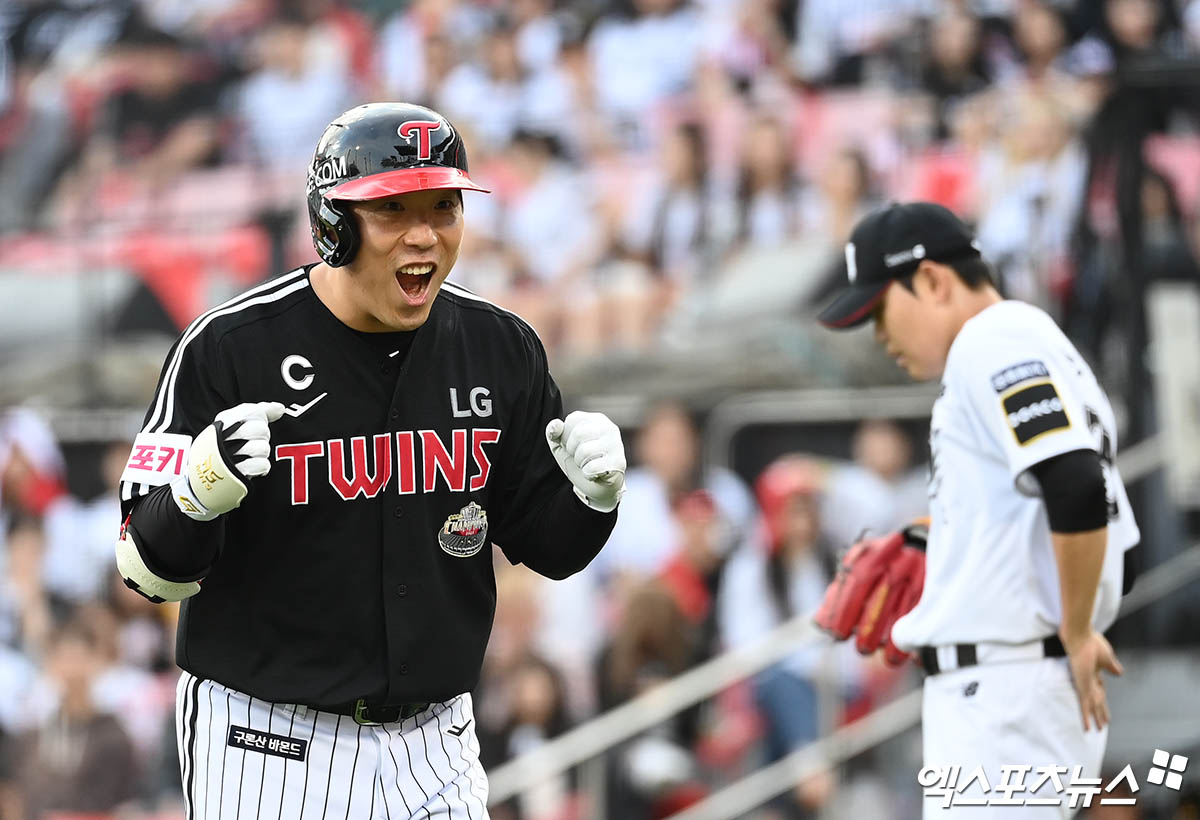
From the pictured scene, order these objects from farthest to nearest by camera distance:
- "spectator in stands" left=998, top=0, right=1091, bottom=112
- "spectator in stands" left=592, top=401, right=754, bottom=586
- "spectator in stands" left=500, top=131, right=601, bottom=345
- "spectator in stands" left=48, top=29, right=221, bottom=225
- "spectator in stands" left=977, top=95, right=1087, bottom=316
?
"spectator in stands" left=48, top=29, right=221, bottom=225 < "spectator in stands" left=500, top=131, right=601, bottom=345 < "spectator in stands" left=592, top=401, right=754, bottom=586 < "spectator in stands" left=998, top=0, right=1091, bottom=112 < "spectator in stands" left=977, top=95, right=1087, bottom=316

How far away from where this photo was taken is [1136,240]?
25.3 feet

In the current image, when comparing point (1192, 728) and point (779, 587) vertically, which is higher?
point (779, 587)

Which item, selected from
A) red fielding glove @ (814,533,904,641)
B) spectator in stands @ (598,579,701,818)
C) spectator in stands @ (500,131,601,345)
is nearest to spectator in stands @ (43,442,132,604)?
spectator in stands @ (500,131,601,345)

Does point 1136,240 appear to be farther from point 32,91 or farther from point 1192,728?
point 32,91

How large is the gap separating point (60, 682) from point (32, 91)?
3.94 m

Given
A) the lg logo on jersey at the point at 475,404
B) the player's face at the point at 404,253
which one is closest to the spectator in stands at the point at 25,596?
the lg logo on jersey at the point at 475,404

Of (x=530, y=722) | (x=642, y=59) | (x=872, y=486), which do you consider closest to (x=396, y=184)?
(x=872, y=486)

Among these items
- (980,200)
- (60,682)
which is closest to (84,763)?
(60,682)

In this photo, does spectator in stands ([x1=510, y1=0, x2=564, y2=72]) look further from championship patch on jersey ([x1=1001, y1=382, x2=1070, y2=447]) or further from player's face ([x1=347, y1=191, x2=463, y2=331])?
player's face ([x1=347, y1=191, x2=463, y2=331])

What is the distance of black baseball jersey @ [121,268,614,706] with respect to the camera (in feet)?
10.9

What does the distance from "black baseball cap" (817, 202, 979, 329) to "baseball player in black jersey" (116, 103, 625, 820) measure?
4.11 feet

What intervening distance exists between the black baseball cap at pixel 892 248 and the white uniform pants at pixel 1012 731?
1057mm

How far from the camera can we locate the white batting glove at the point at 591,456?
3.36 m

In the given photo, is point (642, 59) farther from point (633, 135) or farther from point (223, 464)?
point (223, 464)
